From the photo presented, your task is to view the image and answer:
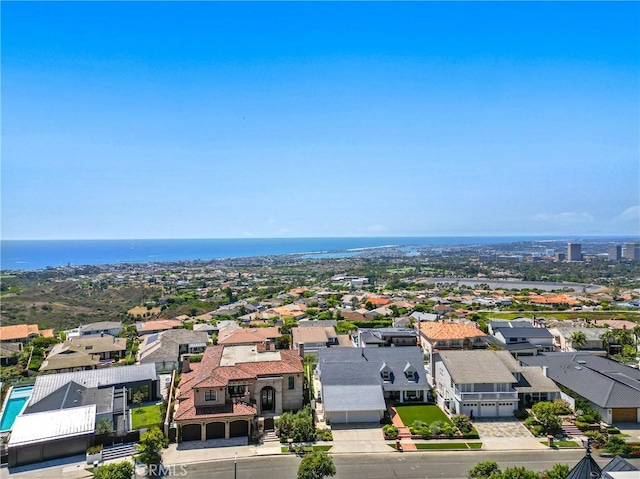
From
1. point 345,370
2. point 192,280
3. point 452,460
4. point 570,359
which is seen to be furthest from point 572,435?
point 192,280

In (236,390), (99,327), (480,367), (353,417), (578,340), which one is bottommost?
(99,327)

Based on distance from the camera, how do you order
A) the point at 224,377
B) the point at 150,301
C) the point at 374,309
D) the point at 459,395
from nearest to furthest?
the point at 224,377, the point at 459,395, the point at 374,309, the point at 150,301

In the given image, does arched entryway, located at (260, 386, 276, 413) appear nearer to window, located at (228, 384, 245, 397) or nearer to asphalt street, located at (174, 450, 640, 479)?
window, located at (228, 384, 245, 397)

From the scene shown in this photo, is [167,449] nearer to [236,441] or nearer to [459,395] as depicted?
[236,441]

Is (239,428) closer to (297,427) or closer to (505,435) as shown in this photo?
(297,427)

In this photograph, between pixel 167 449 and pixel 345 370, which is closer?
pixel 167 449

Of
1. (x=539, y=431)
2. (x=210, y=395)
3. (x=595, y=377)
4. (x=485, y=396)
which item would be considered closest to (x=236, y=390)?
(x=210, y=395)
